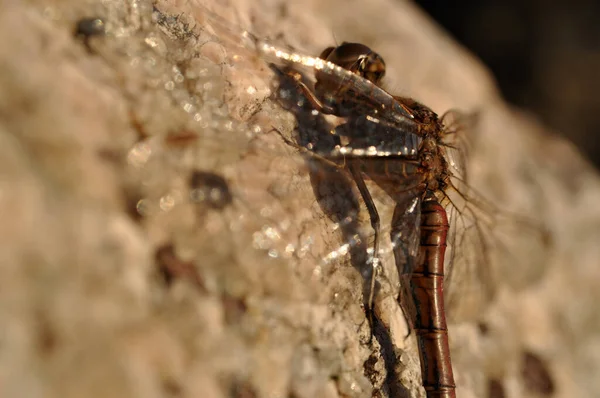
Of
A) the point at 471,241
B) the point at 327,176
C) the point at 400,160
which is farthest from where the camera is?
the point at 471,241

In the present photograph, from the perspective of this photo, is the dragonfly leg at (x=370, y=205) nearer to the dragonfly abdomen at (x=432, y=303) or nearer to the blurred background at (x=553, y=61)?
the dragonfly abdomen at (x=432, y=303)

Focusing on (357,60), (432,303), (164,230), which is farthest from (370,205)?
(164,230)

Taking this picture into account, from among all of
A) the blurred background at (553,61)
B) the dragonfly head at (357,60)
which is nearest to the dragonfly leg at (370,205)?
the dragonfly head at (357,60)

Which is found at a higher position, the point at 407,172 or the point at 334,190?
the point at 407,172

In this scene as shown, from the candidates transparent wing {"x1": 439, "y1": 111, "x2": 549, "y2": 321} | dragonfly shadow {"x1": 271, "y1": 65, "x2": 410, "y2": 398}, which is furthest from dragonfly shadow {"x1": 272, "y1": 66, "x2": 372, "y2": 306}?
transparent wing {"x1": 439, "y1": 111, "x2": 549, "y2": 321}

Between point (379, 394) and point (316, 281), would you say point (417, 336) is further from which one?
point (316, 281)

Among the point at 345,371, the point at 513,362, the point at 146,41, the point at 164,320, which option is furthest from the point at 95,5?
the point at 513,362

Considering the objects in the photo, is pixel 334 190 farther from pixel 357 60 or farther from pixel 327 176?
pixel 357 60
